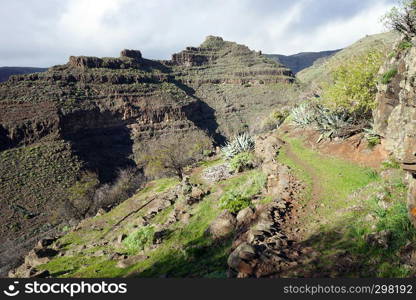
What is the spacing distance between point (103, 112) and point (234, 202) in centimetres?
6530

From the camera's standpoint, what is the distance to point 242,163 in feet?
69.7

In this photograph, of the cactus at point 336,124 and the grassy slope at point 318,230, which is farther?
the cactus at point 336,124

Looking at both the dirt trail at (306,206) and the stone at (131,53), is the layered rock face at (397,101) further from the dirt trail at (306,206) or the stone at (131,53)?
the stone at (131,53)

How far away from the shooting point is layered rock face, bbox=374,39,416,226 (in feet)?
34.8

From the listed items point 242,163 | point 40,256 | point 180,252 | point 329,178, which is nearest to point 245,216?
point 180,252

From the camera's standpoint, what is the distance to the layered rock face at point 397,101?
10594 millimetres

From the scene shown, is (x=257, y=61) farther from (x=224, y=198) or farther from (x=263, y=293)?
(x=263, y=293)

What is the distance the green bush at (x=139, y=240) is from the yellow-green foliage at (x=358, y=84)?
12754 mm

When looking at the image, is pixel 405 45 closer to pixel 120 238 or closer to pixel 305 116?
pixel 305 116

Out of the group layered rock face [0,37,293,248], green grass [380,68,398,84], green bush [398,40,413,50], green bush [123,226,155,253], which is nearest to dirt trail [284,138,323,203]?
green grass [380,68,398,84]

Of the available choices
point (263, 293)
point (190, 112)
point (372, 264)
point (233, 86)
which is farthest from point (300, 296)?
point (233, 86)

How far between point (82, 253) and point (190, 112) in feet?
236

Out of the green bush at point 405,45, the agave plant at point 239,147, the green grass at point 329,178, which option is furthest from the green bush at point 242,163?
the green bush at point 405,45

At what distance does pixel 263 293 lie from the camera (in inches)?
248
